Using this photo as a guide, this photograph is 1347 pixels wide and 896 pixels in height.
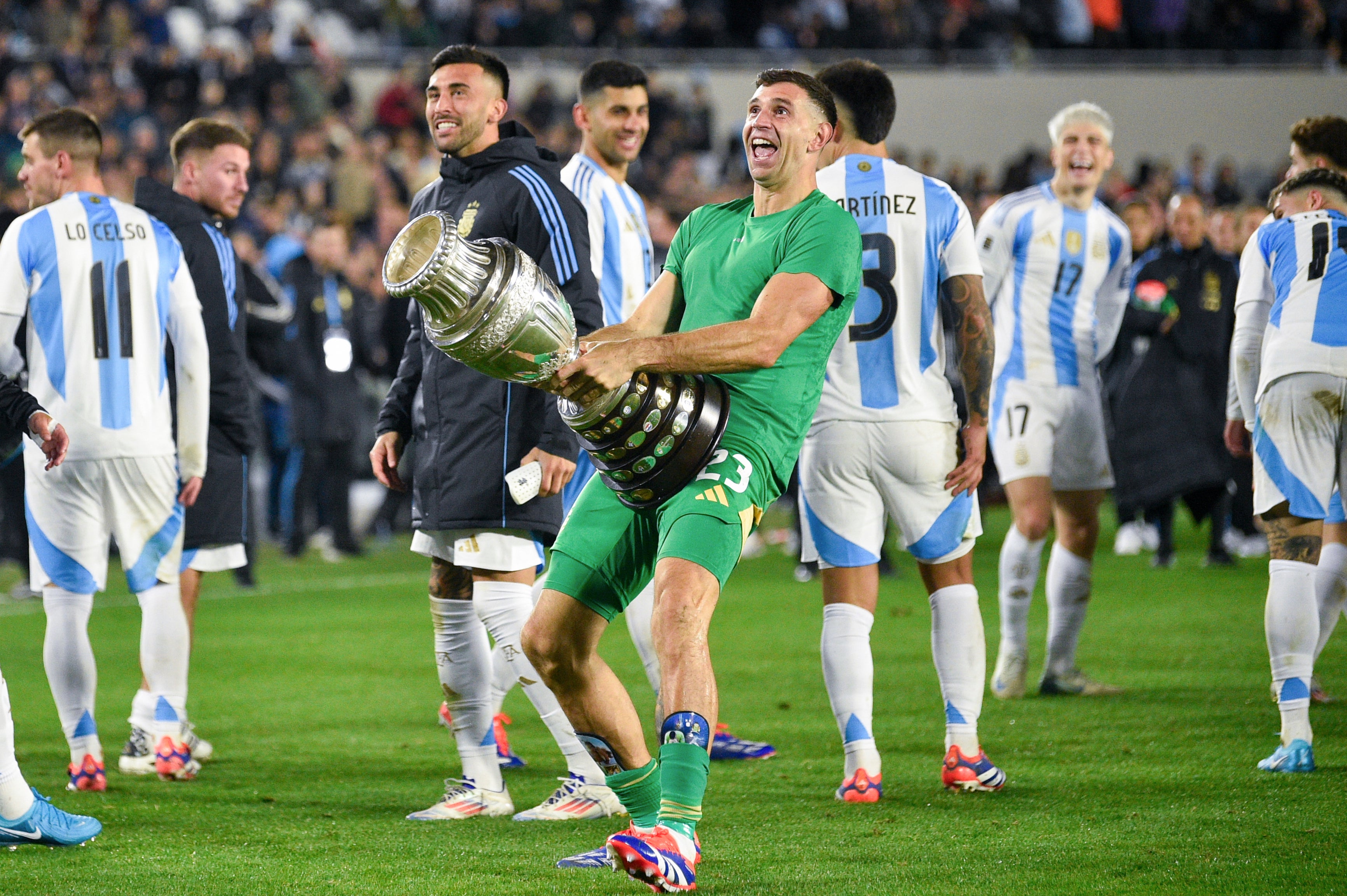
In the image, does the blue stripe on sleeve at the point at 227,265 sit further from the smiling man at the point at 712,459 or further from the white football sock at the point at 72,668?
the smiling man at the point at 712,459

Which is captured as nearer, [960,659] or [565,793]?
[565,793]

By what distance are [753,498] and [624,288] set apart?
2443mm

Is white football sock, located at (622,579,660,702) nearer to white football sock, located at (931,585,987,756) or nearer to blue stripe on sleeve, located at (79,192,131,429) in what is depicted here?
white football sock, located at (931,585,987,756)

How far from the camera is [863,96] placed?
5328 mm

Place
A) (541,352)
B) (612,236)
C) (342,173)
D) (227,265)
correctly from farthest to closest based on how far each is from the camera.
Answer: (342,173) < (227,265) < (612,236) < (541,352)

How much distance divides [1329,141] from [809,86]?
260cm

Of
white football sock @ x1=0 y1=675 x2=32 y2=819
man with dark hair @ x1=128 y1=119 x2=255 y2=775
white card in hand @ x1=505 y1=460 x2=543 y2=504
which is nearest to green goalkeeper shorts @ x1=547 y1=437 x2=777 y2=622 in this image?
white card in hand @ x1=505 y1=460 x2=543 y2=504

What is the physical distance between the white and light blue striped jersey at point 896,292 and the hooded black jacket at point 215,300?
101 inches

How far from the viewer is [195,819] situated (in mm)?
5008

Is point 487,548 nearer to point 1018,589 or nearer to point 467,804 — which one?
point 467,804

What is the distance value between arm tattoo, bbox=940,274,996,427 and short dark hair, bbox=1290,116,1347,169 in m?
1.57

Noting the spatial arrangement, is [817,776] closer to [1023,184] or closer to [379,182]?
[379,182]

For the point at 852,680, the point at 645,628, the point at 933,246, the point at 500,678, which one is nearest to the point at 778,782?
the point at 852,680

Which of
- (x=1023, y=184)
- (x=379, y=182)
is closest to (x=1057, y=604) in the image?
(x=379, y=182)
